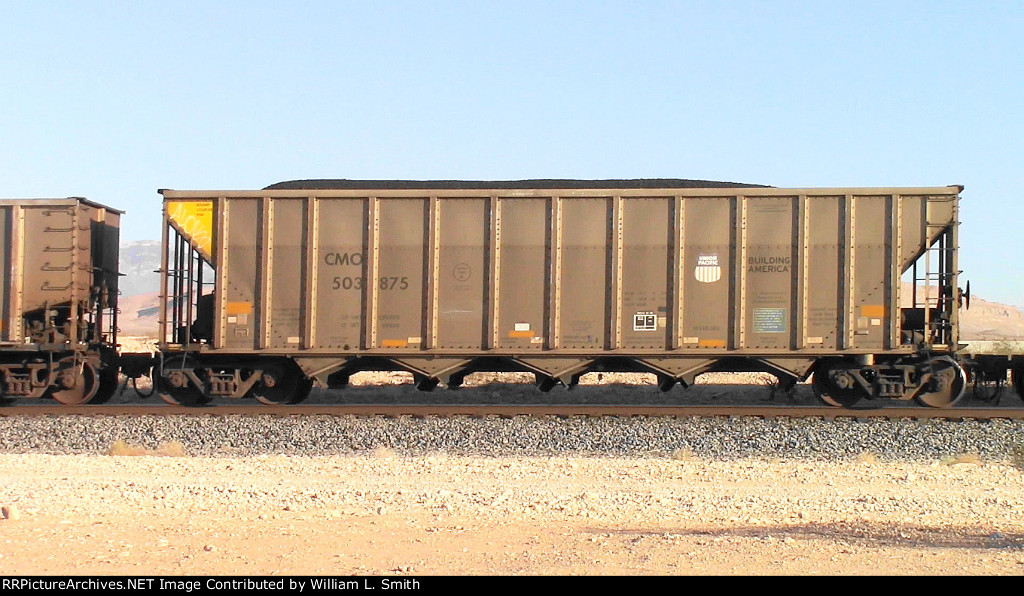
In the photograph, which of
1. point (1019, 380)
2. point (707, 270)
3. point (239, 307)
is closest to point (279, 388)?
point (239, 307)

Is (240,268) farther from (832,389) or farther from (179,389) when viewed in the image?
(832,389)

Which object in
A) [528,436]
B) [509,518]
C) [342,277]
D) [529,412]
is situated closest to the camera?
[509,518]

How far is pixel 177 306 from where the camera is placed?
14.7 m

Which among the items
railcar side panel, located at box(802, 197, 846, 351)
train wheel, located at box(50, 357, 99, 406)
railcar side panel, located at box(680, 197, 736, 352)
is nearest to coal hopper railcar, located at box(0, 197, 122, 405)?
train wheel, located at box(50, 357, 99, 406)

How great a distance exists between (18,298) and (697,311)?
35.9ft

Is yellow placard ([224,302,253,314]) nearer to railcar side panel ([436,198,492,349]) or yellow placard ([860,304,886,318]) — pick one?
railcar side panel ([436,198,492,349])

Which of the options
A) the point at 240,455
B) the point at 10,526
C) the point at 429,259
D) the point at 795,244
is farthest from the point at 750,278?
the point at 10,526

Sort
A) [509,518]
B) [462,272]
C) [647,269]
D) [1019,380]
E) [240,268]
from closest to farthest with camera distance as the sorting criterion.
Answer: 1. [509,518]
2. [647,269]
3. [462,272]
4. [240,268]
5. [1019,380]

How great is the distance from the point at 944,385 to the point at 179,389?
12136mm

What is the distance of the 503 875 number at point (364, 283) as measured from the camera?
13.9 meters

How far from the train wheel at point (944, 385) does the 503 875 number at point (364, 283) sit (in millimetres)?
8229

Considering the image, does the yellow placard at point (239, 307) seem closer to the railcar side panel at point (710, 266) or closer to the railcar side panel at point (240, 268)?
the railcar side panel at point (240, 268)

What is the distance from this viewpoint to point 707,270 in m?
13.7

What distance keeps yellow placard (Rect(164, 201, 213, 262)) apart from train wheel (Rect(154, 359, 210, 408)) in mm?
1844
